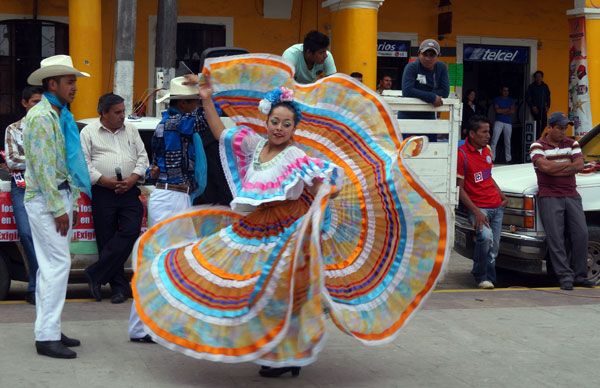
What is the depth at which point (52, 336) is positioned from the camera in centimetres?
699

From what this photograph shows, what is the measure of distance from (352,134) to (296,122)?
44cm

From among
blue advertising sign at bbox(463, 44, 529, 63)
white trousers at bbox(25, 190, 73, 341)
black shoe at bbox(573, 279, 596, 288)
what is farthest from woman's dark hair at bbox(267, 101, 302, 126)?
blue advertising sign at bbox(463, 44, 529, 63)

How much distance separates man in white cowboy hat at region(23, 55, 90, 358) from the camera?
6922 mm

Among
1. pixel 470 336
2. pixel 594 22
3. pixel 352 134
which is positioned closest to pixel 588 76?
pixel 594 22

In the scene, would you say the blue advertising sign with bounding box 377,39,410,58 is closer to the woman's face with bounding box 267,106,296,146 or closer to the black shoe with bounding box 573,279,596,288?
the black shoe with bounding box 573,279,596,288

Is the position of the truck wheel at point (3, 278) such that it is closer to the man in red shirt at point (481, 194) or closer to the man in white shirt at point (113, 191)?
the man in white shirt at point (113, 191)

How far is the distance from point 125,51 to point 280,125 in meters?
7.99

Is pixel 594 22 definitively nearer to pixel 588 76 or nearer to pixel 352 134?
pixel 588 76

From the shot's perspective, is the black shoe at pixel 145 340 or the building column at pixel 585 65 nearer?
the black shoe at pixel 145 340

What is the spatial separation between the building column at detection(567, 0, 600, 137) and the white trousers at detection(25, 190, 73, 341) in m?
14.5

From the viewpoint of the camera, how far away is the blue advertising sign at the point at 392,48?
22188mm

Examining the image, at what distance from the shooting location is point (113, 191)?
937cm

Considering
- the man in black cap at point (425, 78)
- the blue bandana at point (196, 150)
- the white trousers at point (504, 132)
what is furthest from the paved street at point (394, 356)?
the white trousers at point (504, 132)

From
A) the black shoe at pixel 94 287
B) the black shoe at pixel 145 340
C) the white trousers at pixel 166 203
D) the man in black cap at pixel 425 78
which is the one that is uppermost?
the man in black cap at pixel 425 78
